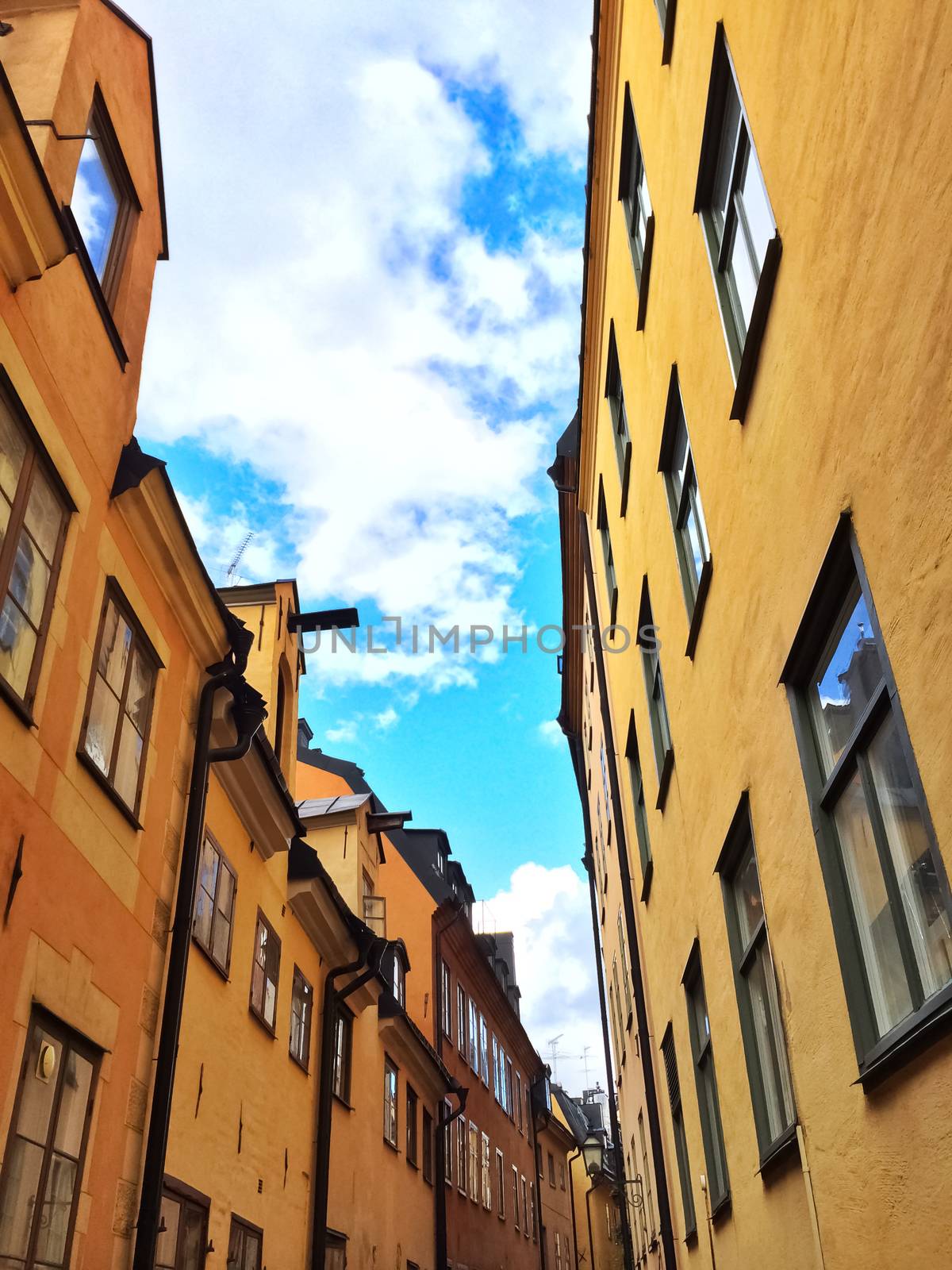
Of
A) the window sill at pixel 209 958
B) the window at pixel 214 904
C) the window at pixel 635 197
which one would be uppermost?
the window at pixel 635 197

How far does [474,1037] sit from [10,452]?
2294 cm

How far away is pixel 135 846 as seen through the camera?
24.1 ft

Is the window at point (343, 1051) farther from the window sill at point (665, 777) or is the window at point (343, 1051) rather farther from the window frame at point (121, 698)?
the window frame at point (121, 698)

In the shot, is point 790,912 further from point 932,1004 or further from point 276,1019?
point 276,1019

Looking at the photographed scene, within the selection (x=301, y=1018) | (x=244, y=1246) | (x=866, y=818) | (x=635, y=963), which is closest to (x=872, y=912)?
(x=866, y=818)

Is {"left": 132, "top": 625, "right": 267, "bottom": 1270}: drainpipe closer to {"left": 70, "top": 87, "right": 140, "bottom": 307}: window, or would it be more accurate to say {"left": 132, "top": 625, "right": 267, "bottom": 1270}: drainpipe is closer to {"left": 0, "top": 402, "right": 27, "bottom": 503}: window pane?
Result: {"left": 70, "top": 87, "right": 140, "bottom": 307}: window

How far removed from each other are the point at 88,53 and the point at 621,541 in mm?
6946

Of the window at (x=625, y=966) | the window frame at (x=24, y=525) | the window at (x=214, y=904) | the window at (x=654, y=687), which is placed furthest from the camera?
the window at (x=625, y=966)

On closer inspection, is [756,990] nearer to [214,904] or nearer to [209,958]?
[209,958]

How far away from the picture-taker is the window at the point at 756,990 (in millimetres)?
6070

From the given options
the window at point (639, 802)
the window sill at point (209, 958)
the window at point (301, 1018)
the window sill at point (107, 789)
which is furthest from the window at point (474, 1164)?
the window sill at point (107, 789)

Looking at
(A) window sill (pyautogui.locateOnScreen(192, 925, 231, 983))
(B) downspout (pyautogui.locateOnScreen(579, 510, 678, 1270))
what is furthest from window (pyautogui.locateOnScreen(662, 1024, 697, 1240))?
(A) window sill (pyautogui.locateOnScreen(192, 925, 231, 983))

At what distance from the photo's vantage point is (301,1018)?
12.2 metres

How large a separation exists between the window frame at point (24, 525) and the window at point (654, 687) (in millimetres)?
5235
